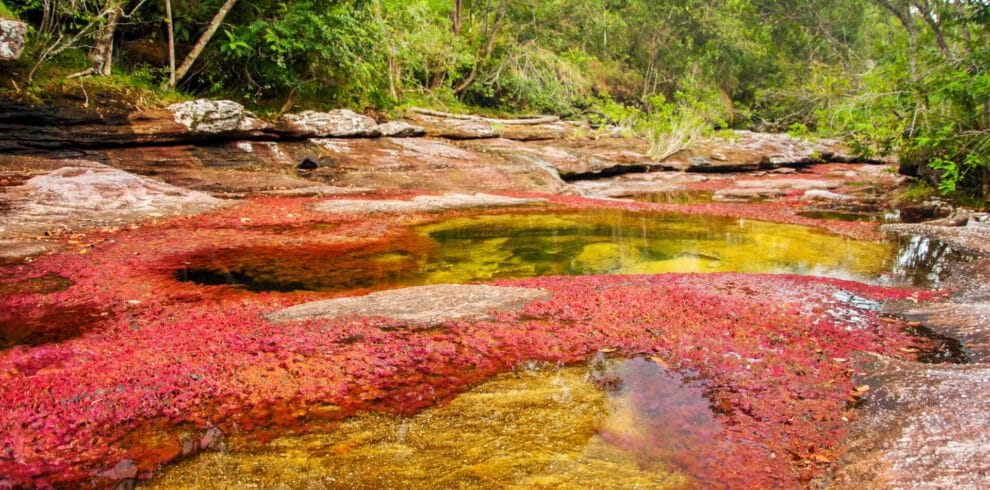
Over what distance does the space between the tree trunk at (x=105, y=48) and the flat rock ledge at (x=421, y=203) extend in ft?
26.1

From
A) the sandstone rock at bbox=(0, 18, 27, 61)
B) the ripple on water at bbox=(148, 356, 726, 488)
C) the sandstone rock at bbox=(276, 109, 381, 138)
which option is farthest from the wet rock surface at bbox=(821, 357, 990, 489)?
the sandstone rock at bbox=(276, 109, 381, 138)

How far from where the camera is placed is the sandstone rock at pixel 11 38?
12.0m

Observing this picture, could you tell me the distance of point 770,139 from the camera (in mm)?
36781

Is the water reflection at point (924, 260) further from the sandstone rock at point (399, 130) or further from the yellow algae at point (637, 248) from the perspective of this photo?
the sandstone rock at point (399, 130)

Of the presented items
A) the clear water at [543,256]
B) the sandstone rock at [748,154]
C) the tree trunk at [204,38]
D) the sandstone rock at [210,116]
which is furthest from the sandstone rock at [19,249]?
the sandstone rock at [748,154]

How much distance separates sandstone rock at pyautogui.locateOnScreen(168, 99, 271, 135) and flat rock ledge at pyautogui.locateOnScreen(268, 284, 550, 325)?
1283 centimetres

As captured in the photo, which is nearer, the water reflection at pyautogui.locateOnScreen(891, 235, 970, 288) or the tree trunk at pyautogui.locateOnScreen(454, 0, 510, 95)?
the water reflection at pyautogui.locateOnScreen(891, 235, 970, 288)

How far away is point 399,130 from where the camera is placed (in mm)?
23188

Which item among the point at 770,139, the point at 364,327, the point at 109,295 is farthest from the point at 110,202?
the point at 770,139

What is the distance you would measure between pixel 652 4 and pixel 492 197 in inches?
1187

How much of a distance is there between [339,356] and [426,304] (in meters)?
1.70

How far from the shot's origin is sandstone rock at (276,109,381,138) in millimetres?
19728

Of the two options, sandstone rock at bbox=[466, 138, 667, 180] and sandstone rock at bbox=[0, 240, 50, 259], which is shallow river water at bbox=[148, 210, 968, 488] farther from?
sandstone rock at bbox=[466, 138, 667, 180]

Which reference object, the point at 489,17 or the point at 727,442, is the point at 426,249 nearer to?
the point at 727,442
